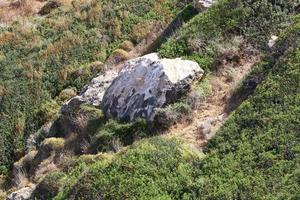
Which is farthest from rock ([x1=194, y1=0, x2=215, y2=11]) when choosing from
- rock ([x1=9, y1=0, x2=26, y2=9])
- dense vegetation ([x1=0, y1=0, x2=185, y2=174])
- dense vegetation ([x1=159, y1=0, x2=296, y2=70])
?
rock ([x1=9, y1=0, x2=26, y2=9])

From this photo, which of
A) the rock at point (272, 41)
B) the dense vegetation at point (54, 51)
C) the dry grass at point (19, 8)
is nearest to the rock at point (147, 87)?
the rock at point (272, 41)

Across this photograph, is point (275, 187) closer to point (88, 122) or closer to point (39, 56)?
point (88, 122)

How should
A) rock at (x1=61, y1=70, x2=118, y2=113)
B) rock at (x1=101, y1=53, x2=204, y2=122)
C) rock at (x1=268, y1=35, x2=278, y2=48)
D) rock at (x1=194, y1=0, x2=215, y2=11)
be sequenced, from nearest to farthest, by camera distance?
rock at (x1=101, y1=53, x2=204, y2=122) → rock at (x1=268, y1=35, x2=278, y2=48) → rock at (x1=61, y1=70, x2=118, y2=113) → rock at (x1=194, y1=0, x2=215, y2=11)

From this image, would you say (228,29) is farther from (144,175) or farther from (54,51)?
(54,51)

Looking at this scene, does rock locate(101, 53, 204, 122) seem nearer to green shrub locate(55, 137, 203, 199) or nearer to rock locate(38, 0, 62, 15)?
green shrub locate(55, 137, 203, 199)

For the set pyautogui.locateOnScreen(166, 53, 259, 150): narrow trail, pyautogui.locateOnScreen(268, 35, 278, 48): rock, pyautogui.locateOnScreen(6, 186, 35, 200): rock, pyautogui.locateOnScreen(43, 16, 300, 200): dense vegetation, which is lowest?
pyautogui.locateOnScreen(6, 186, 35, 200): rock

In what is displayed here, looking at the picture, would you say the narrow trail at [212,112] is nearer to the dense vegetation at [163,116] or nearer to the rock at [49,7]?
the dense vegetation at [163,116]

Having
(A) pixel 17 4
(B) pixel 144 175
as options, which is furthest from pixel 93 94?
(A) pixel 17 4
